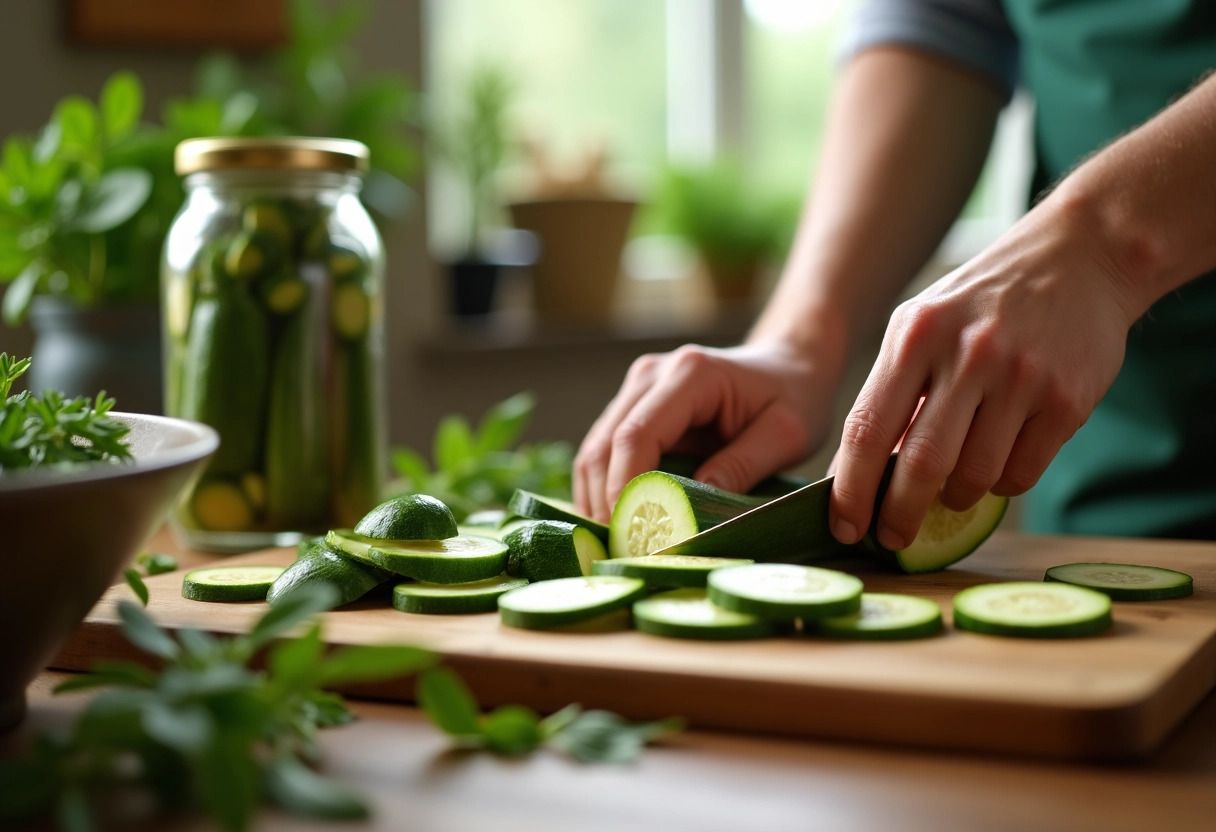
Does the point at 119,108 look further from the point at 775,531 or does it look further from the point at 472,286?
the point at 472,286

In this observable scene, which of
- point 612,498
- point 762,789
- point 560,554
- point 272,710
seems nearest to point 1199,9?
point 612,498

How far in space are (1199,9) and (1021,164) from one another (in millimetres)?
2926

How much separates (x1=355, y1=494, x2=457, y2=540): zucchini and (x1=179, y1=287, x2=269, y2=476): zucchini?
309mm

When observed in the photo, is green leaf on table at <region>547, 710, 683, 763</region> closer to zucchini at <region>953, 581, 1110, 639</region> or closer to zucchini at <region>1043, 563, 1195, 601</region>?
zucchini at <region>953, 581, 1110, 639</region>

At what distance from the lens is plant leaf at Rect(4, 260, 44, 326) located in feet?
5.31

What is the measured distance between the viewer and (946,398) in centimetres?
113

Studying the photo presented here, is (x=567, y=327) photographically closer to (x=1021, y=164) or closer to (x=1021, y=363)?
(x=1021, y=164)

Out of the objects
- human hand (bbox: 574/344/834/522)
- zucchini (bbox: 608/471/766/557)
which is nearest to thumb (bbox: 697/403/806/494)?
human hand (bbox: 574/344/834/522)

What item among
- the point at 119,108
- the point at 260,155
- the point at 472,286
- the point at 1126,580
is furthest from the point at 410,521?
the point at 472,286

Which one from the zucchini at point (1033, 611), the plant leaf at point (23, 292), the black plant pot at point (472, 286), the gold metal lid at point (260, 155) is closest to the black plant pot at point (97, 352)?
the plant leaf at point (23, 292)

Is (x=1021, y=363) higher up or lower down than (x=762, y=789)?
higher up

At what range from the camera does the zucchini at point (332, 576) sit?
43.4 inches

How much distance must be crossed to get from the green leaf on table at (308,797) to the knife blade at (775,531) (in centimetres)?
54

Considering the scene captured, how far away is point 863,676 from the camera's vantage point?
85 centimetres
